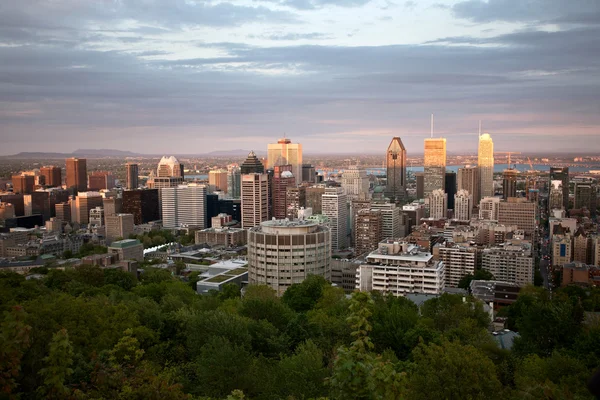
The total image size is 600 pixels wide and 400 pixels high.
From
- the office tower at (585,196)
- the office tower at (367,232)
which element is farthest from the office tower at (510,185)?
the office tower at (367,232)

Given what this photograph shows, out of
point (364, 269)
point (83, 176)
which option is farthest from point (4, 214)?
point (364, 269)

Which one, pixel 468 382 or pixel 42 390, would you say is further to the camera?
pixel 468 382

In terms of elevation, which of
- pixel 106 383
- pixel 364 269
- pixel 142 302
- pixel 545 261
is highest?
pixel 106 383

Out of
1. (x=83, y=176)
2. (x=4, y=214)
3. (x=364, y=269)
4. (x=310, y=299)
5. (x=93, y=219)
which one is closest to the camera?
(x=310, y=299)

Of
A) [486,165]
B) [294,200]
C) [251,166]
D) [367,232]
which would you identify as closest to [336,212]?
[367,232]

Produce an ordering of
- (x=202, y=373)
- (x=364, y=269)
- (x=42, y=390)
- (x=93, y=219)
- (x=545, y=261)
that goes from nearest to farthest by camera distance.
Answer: (x=42, y=390) → (x=202, y=373) → (x=364, y=269) → (x=545, y=261) → (x=93, y=219)

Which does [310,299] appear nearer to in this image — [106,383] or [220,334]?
[220,334]

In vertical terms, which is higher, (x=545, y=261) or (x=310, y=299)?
(x=310, y=299)

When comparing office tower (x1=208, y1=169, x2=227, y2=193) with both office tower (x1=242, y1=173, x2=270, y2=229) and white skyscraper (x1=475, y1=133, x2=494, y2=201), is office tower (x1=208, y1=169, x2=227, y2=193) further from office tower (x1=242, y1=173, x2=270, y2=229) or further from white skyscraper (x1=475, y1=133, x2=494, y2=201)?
white skyscraper (x1=475, y1=133, x2=494, y2=201)

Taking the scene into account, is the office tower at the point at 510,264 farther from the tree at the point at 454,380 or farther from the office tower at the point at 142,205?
the office tower at the point at 142,205
